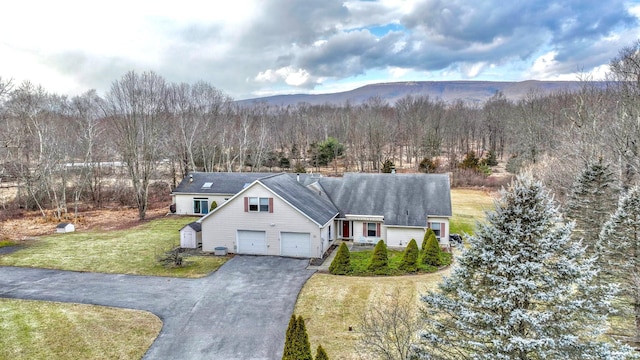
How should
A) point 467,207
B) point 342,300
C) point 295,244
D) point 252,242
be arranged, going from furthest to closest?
point 467,207 < point 252,242 < point 295,244 < point 342,300

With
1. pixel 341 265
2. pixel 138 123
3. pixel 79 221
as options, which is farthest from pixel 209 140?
pixel 341 265

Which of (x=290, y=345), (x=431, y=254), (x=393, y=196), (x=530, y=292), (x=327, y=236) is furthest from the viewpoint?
(x=393, y=196)

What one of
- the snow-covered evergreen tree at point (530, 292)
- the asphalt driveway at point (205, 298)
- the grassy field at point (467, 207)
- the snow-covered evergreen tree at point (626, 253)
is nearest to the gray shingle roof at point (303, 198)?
the asphalt driveway at point (205, 298)

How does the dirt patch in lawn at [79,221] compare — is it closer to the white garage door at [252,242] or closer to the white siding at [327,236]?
the white garage door at [252,242]

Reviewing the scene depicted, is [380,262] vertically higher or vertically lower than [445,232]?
lower

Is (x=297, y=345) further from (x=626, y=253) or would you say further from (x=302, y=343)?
(x=626, y=253)

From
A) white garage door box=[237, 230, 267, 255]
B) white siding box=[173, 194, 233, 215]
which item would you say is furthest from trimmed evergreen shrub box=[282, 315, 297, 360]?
white siding box=[173, 194, 233, 215]

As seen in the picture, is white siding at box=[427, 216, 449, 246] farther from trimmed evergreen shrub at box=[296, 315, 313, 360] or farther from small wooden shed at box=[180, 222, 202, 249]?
trimmed evergreen shrub at box=[296, 315, 313, 360]
